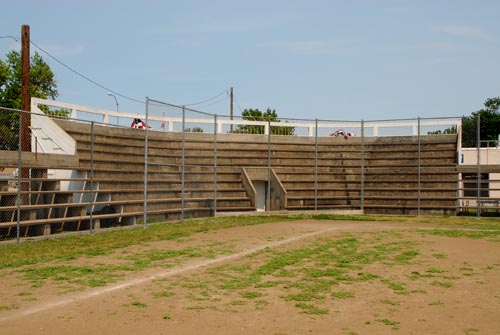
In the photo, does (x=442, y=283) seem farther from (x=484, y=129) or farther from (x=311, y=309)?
(x=484, y=129)

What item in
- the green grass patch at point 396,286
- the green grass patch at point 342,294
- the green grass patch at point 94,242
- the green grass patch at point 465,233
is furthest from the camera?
the green grass patch at point 465,233

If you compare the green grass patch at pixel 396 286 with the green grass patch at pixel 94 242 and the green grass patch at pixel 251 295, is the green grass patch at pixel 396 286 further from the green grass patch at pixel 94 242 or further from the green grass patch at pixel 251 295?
the green grass patch at pixel 94 242

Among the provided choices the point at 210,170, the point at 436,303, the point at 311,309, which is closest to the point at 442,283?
the point at 436,303

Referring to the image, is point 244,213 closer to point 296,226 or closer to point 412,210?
point 296,226

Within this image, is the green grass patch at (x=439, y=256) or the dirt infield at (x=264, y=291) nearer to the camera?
the dirt infield at (x=264, y=291)

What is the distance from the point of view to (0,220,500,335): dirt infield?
6113mm

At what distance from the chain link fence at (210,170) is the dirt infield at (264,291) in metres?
5.19

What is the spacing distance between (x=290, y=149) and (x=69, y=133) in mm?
11266

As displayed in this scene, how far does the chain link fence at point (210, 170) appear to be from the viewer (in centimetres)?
1650

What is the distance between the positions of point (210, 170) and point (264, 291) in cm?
1597

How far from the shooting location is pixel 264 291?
7852 millimetres

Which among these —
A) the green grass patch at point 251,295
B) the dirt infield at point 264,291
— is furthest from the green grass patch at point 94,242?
the green grass patch at point 251,295

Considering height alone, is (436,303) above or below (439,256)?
below

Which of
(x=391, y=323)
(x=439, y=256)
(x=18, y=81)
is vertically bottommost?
(x=391, y=323)
